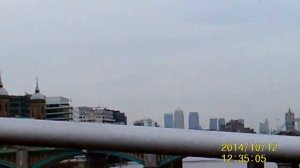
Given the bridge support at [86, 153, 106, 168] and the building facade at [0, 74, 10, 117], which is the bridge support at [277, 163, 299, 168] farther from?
the building facade at [0, 74, 10, 117]

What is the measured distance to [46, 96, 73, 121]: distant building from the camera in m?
74.2

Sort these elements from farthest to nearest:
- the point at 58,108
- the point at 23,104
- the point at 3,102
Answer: the point at 58,108 → the point at 23,104 → the point at 3,102

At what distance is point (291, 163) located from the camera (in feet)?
4.33

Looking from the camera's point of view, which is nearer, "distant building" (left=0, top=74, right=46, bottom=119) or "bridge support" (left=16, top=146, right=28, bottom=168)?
"bridge support" (left=16, top=146, right=28, bottom=168)

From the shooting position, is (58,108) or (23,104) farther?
(58,108)

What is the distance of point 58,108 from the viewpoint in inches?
2953

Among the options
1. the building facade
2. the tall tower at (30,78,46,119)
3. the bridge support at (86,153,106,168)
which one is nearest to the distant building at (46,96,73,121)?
the tall tower at (30,78,46,119)

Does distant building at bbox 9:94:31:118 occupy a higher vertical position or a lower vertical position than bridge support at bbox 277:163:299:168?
higher

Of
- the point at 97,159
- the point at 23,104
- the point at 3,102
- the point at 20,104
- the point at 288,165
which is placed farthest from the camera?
the point at 23,104

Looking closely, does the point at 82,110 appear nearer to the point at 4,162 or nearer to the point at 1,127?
the point at 4,162

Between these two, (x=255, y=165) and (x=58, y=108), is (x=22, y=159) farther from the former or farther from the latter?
(x=58, y=108)

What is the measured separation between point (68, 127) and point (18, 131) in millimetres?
113

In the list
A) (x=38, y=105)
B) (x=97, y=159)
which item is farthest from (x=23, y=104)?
(x=97, y=159)

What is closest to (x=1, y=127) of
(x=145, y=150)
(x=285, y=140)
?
(x=145, y=150)
